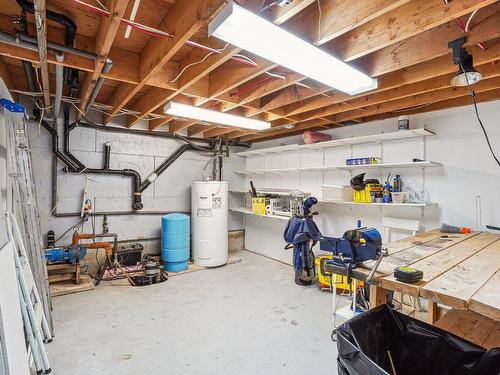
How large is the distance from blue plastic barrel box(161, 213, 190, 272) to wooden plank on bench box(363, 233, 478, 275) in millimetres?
3439

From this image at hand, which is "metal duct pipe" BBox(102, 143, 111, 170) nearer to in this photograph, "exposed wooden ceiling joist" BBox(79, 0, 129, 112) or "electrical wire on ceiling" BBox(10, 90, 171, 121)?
"electrical wire on ceiling" BBox(10, 90, 171, 121)

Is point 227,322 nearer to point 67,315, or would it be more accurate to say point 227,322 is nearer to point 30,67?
point 67,315

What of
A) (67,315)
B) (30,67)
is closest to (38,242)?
(67,315)

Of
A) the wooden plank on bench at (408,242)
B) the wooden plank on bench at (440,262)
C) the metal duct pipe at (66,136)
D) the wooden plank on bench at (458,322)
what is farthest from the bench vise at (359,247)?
the metal duct pipe at (66,136)

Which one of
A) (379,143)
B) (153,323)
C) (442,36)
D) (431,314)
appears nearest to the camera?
(442,36)

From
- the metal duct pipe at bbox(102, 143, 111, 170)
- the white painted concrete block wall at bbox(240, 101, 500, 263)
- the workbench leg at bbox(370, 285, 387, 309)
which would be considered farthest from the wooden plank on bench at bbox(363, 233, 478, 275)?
the metal duct pipe at bbox(102, 143, 111, 170)

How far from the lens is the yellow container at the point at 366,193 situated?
3541mm

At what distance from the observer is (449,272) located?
154 cm

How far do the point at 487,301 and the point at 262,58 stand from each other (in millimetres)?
2033

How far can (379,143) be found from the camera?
388cm

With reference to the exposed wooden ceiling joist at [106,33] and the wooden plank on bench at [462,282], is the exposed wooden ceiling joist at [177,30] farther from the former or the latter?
the wooden plank on bench at [462,282]

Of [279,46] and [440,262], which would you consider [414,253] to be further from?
[279,46]

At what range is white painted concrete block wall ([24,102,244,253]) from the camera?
4031mm

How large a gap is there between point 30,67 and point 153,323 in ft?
8.96
